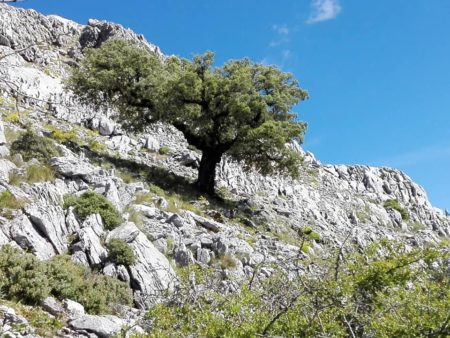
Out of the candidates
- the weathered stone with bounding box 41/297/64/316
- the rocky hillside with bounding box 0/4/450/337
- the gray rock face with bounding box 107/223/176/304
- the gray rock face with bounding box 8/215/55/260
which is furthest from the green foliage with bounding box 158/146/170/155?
the weathered stone with bounding box 41/297/64/316

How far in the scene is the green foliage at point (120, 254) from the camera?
11109 millimetres

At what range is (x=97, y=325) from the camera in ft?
26.7

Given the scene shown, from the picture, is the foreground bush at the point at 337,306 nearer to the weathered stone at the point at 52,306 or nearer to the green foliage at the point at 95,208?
the weathered stone at the point at 52,306

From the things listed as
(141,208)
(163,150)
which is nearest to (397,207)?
(163,150)

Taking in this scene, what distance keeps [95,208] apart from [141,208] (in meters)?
2.81

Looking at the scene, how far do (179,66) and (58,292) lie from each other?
19458 mm

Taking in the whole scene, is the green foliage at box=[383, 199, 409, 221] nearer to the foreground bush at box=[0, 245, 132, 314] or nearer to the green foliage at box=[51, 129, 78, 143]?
the green foliage at box=[51, 129, 78, 143]

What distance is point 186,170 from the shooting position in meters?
28.2

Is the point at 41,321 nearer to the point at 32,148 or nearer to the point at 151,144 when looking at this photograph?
the point at 32,148

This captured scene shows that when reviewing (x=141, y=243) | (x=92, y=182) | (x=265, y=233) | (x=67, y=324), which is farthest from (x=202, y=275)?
(x=265, y=233)

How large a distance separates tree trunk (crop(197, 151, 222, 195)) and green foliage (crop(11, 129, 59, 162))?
28.7ft

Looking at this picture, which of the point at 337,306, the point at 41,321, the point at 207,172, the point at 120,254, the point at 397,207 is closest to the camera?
the point at 337,306

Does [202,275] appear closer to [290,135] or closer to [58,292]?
[58,292]

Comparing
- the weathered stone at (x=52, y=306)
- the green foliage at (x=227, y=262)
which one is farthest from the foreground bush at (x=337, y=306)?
the green foliage at (x=227, y=262)
